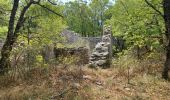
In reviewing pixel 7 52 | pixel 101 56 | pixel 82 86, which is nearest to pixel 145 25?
pixel 101 56

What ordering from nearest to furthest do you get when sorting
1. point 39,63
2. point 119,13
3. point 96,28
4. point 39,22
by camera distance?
point 39,63 → point 39,22 → point 119,13 → point 96,28

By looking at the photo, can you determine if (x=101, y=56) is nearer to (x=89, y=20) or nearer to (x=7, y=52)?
(x=7, y=52)

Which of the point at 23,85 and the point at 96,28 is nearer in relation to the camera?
the point at 23,85

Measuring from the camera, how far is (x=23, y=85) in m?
13.5

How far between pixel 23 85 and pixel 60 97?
6.42ft

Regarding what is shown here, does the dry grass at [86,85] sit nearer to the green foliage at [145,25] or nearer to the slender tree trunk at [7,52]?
the slender tree trunk at [7,52]

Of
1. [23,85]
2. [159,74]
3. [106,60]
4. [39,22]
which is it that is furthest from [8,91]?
[106,60]

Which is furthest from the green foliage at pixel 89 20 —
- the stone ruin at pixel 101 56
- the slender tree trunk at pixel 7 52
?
the slender tree trunk at pixel 7 52

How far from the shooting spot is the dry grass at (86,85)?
12531 mm

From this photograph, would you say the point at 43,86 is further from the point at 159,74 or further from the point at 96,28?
the point at 96,28

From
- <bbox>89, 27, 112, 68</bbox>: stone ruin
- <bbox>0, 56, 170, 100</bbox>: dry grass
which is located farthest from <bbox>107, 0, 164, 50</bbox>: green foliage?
<bbox>89, 27, 112, 68</bbox>: stone ruin

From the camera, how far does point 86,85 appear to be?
1335cm

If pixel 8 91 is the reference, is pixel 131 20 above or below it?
above

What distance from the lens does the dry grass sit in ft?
41.1
